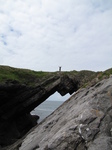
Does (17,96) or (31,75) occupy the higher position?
(31,75)

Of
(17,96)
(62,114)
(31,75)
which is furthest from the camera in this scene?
(31,75)

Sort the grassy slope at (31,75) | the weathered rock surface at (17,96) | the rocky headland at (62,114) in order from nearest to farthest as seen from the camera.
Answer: the rocky headland at (62,114)
the weathered rock surface at (17,96)
the grassy slope at (31,75)

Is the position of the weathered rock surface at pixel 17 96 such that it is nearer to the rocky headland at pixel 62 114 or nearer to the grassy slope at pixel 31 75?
the rocky headland at pixel 62 114

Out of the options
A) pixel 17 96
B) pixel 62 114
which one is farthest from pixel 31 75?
pixel 62 114

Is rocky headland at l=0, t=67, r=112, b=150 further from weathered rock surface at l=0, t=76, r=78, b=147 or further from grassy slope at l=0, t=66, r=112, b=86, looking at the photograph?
grassy slope at l=0, t=66, r=112, b=86

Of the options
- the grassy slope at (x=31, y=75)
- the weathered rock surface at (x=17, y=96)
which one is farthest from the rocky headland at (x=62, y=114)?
the grassy slope at (x=31, y=75)

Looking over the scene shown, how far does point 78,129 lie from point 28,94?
64.1 feet

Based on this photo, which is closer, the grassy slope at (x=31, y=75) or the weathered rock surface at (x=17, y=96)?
the weathered rock surface at (x=17, y=96)

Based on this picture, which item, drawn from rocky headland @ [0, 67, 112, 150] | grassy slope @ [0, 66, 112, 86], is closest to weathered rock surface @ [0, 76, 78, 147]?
rocky headland @ [0, 67, 112, 150]

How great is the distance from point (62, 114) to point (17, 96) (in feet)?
45.9

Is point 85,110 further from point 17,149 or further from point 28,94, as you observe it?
point 28,94

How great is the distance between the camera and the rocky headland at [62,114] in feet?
39.7

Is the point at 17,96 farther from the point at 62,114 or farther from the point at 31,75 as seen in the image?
the point at 62,114

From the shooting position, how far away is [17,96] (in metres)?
31.0
